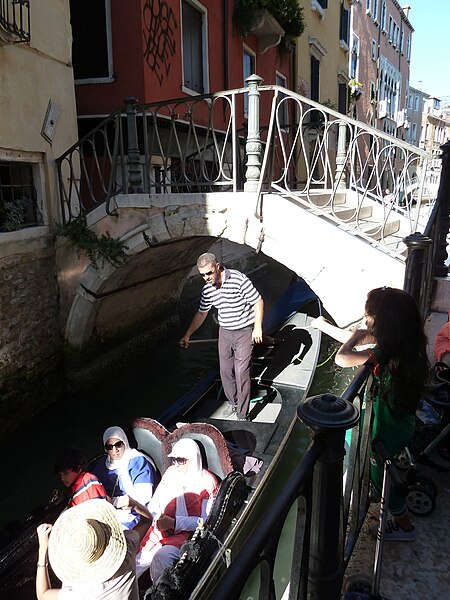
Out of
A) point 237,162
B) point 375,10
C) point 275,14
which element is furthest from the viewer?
point 375,10

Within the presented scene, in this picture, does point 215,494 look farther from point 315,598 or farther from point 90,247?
point 90,247

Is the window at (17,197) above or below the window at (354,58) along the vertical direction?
below

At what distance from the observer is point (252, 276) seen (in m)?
13.0

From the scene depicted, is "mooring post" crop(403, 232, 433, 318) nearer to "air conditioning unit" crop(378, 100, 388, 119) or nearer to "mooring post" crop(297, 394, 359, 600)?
"mooring post" crop(297, 394, 359, 600)

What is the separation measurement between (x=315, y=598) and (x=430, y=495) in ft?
2.73

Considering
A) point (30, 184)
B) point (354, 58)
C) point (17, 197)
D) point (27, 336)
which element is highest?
point (354, 58)

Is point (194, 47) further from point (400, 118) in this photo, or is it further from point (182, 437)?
point (400, 118)

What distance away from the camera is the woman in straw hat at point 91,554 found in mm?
1707

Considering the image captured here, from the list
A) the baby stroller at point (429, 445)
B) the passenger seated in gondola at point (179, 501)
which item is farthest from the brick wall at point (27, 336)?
the baby stroller at point (429, 445)

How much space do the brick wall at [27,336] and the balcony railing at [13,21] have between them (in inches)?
75.3

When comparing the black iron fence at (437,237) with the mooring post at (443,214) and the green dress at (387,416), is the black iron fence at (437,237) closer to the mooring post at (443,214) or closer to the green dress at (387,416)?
the mooring post at (443,214)

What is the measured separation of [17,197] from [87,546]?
4.26 m

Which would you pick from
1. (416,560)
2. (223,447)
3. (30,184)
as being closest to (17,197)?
(30,184)

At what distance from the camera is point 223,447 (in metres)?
3.22
